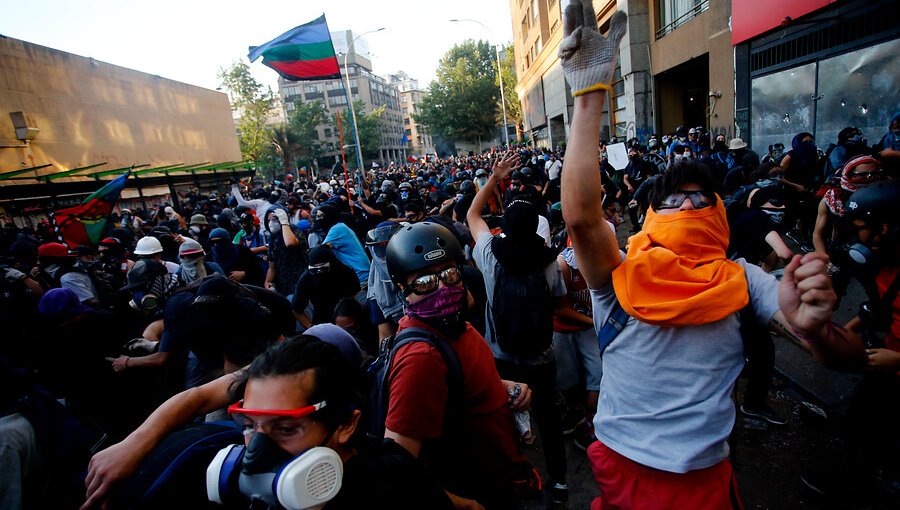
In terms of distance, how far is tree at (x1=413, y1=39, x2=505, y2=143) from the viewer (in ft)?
194

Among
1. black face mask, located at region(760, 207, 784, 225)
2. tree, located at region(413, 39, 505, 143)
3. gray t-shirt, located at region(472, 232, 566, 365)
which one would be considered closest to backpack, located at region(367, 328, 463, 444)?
gray t-shirt, located at region(472, 232, 566, 365)

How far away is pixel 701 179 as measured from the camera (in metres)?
1.62

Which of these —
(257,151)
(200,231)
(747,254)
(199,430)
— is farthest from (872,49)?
(257,151)

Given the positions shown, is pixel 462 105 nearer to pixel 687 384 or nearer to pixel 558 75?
pixel 558 75

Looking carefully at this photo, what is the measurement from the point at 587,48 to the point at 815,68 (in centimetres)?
1184

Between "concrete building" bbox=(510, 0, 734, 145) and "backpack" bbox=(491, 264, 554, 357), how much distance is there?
1363 cm

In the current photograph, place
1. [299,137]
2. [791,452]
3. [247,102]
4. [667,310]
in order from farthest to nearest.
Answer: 1. [299,137]
2. [247,102]
3. [791,452]
4. [667,310]

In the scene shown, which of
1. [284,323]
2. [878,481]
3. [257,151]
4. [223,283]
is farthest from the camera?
[257,151]

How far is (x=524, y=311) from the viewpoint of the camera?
2791mm

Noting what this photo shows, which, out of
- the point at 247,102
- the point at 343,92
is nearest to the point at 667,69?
the point at 247,102

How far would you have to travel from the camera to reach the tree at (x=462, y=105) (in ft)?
194

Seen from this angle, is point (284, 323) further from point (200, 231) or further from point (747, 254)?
point (200, 231)

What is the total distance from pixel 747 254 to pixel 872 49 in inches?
325

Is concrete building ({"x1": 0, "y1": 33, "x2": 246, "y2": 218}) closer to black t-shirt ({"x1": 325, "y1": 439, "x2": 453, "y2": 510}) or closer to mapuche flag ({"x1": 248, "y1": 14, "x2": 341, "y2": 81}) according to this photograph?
mapuche flag ({"x1": 248, "y1": 14, "x2": 341, "y2": 81})
